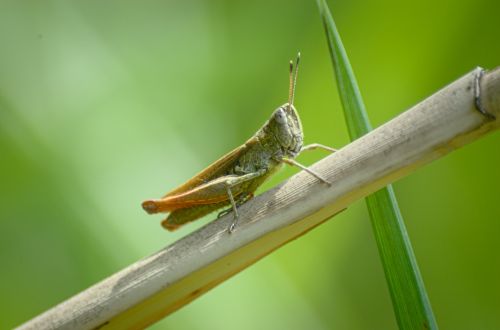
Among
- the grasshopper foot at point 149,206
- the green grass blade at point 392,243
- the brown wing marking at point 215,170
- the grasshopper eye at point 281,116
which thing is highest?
the grasshopper eye at point 281,116

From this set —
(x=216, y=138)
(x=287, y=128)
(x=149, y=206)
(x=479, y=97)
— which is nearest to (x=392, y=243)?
(x=479, y=97)

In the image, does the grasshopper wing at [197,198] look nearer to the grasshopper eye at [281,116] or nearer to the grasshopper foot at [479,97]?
the grasshopper eye at [281,116]

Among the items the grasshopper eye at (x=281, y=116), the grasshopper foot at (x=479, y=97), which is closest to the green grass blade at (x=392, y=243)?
the grasshopper foot at (x=479, y=97)

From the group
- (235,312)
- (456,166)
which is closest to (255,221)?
(235,312)

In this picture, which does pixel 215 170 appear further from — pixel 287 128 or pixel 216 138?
pixel 287 128

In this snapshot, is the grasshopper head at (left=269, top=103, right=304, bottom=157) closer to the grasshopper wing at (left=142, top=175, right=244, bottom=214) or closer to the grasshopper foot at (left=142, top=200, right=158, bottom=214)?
the grasshopper wing at (left=142, top=175, right=244, bottom=214)

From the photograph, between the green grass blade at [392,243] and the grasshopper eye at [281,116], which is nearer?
the green grass blade at [392,243]

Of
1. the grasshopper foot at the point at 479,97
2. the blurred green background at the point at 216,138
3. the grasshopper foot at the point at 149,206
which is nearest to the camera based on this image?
the grasshopper foot at the point at 479,97
